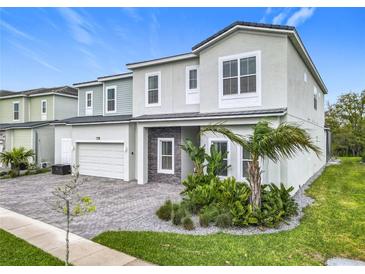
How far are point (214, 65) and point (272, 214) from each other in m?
7.03

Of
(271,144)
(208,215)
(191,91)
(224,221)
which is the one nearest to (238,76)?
(191,91)

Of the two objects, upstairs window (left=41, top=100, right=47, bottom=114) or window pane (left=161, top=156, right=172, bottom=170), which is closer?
window pane (left=161, top=156, right=172, bottom=170)

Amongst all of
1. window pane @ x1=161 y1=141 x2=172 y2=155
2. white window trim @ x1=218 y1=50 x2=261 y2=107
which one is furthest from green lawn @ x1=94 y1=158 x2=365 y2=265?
window pane @ x1=161 y1=141 x2=172 y2=155

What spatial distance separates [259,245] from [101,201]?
21.1ft

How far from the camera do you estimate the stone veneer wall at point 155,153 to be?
1278 cm

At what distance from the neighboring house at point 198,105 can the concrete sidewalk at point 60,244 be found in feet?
21.6

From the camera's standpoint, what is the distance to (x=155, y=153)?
13.4 metres

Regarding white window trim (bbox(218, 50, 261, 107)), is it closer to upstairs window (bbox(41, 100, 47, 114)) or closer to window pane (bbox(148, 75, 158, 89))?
window pane (bbox(148, 75, 158, 89))

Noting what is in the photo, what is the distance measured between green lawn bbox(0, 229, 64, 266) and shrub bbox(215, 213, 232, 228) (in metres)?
3.94

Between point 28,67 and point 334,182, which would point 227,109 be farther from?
point 28,67

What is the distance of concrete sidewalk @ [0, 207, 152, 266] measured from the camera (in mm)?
4773

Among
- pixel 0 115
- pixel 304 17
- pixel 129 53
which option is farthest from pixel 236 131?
pixel 0 115

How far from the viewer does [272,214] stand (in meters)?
6.77

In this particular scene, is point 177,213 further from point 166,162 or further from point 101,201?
point 166,162
